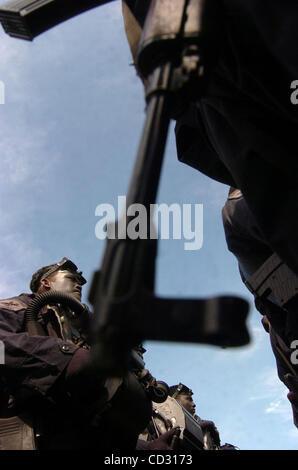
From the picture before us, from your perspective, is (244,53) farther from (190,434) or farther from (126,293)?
(190,434)

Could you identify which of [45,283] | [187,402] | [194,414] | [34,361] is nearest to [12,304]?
[34,361]

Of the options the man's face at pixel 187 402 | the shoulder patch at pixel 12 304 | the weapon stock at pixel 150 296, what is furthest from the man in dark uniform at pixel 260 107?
the man's face at pixel 187 402

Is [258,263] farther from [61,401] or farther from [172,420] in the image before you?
[172,420]

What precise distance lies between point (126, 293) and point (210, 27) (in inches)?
39.5

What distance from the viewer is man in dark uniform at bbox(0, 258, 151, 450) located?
287 cm

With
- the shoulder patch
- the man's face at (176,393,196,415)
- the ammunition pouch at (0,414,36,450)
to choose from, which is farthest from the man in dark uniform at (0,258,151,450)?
the man's face at (176,393,196,415)

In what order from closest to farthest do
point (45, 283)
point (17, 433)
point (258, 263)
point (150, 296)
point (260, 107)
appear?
point (150, 296)
point (260, 107)
point (17, 433)
point (258, 263)
point (45, 283)

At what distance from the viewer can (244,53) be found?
1761 mm

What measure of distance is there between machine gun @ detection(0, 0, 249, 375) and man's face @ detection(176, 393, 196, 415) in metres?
8.76

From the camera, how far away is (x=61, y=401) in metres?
3.01

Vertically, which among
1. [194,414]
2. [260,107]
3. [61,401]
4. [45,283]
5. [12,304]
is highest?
[260,107]

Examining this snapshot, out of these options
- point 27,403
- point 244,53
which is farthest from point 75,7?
point 27,403

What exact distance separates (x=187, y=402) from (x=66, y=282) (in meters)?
5.41

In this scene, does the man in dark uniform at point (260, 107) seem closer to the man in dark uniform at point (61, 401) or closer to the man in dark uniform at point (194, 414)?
the man in dark uniform at point (61, 401)
